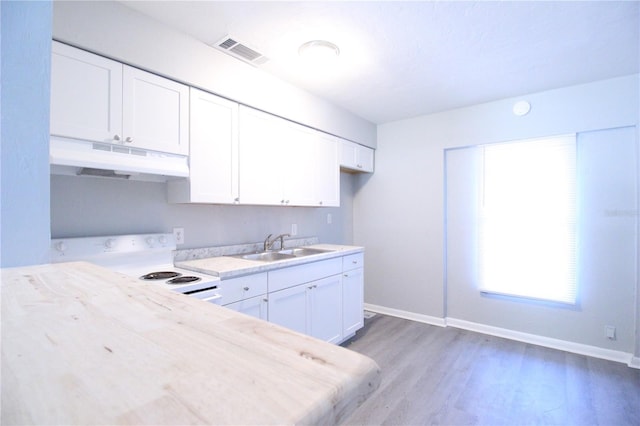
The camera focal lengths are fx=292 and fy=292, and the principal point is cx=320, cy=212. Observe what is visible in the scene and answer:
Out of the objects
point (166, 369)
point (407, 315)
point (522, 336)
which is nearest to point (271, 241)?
point (407, 315)

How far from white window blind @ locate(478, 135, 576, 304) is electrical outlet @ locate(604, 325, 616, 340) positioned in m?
0.30

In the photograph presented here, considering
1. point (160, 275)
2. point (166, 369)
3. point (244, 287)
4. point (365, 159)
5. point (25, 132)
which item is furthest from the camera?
point (365, 159)

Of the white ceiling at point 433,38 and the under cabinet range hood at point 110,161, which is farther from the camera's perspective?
the white ceiling at point 433,38

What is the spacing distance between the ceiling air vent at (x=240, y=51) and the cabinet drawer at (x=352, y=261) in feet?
6.08

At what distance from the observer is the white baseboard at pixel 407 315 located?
Answer: 3.33 m

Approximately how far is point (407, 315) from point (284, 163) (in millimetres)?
2372

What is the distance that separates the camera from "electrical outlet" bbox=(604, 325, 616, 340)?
2.50 metres

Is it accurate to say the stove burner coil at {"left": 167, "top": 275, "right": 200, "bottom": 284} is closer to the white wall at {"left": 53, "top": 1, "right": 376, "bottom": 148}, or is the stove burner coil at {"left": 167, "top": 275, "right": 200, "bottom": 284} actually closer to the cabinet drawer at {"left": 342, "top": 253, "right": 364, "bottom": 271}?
the white wall at {"left": 53, "top": 1, "right": 376, "bottom": 148}

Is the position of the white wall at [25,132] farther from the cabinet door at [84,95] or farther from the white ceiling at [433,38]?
the white ceiling at [433,38]

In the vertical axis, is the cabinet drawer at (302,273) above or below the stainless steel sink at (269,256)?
below

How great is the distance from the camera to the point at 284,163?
2.62m

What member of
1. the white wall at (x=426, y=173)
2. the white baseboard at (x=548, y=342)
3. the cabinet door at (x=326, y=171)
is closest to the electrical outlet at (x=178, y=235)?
the cabinet door at (x=326, y=171)

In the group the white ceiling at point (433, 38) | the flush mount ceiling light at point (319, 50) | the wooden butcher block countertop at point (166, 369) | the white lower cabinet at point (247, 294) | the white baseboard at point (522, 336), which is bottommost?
the white baseboard at point (522, 336)

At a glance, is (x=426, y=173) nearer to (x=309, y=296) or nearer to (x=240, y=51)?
(x=309, y=296)
